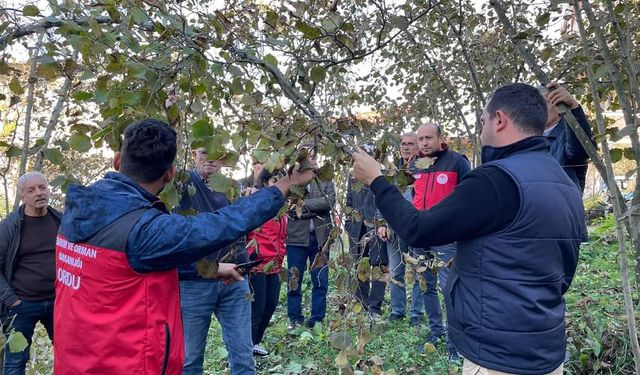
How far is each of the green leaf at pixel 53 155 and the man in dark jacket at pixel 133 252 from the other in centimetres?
25

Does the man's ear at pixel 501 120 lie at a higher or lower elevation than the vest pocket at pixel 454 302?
higher

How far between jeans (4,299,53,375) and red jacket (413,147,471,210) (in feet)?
10.9

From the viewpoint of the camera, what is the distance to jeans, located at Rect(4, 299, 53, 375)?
3.90 m

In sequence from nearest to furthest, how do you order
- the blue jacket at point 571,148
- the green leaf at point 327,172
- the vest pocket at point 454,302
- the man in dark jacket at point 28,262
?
the green leaf at point 327,172 < the vest pocket at point 454,302 < the blue jacket at point 571,148 < the man in dark jacket at point 28,262

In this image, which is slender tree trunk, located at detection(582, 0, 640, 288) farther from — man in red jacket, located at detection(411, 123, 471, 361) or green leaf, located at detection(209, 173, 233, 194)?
green leaf, located at detection(209, 173, 233, 194)

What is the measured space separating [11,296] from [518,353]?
146 inches

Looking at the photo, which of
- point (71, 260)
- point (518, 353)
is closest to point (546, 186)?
point (518, 353)

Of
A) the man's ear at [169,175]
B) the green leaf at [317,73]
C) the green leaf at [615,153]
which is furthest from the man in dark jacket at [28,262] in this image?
the green leaf at [615,153]

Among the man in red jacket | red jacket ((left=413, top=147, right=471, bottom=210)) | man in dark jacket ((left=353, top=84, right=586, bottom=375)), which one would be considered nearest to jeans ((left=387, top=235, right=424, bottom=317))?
the man in red jacket

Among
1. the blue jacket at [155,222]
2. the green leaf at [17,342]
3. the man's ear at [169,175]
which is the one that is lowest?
the green leaf at [17,342]

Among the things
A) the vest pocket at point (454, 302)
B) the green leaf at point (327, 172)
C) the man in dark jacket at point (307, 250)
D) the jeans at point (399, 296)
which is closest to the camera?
the green leaf at point (327, 172)

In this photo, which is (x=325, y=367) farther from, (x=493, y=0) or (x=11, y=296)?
(x=493, y=0)

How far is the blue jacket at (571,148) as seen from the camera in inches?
109

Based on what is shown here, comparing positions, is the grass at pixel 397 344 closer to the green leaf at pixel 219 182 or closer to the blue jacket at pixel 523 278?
the blue jacket at pixel 523 278
